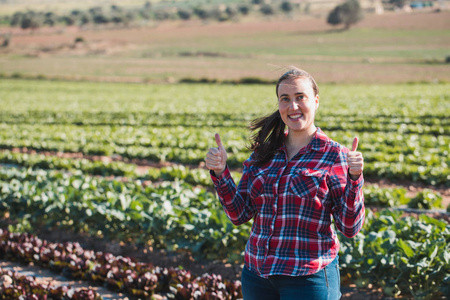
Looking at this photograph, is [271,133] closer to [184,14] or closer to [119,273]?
[119,273]

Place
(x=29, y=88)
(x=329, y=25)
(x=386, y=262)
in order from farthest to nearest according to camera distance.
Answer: (x=329, y=25), (x=29, y=88), (x=386, y=262)

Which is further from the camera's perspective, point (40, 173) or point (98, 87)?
point (98, 87)

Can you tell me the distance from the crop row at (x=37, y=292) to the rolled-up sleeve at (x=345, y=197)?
2.86 m

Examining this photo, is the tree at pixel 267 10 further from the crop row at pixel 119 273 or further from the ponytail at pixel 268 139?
the ponytail at pixel 268 139

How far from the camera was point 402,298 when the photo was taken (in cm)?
492

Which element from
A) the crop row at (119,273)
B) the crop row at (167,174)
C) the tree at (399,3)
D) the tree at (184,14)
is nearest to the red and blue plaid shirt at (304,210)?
the crop row at (119,273)

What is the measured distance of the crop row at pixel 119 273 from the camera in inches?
187

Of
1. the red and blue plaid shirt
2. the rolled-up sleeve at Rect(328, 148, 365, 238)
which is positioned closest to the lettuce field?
the red and blue plaid shirt

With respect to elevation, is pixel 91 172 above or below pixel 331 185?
below

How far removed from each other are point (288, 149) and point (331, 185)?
1.18 ft

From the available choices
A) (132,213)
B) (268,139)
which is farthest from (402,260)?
(132,213)

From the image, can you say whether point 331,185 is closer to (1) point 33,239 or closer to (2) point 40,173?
(1) point 33,239

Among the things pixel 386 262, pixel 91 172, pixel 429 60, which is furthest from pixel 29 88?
pixel 386 262

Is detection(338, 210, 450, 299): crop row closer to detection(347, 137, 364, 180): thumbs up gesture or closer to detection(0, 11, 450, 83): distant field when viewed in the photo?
detection(347, 137, 364, 180): thumbs up gesture
